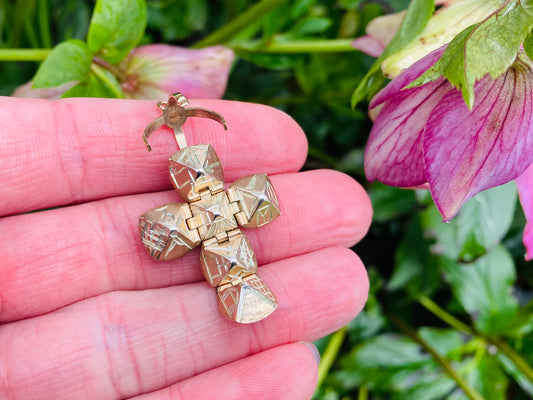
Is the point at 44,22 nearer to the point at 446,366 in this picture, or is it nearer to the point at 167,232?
the point at 167,232

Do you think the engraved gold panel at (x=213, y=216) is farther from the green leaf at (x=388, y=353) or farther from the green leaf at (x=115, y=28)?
the green leaf at (x=388, y=353)

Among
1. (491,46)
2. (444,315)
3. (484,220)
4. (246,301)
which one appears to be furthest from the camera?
(444,315)

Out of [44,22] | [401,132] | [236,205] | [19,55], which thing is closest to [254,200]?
[236,205]

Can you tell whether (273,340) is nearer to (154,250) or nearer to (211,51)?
(154,250)

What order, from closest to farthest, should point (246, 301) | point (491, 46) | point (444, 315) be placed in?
point (491, 46) → point (246, 301) → point (444, 315)

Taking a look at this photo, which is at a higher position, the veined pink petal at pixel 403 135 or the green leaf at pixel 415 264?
the veined pink petal at pixel 403 135

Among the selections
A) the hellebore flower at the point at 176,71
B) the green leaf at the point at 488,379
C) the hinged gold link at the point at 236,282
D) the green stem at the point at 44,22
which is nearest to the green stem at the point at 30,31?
the green stem at the point at 44,22

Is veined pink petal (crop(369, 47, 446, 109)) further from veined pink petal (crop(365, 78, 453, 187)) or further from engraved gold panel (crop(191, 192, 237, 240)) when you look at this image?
engraved gold panel (crop(191, 192, 237, 240))
